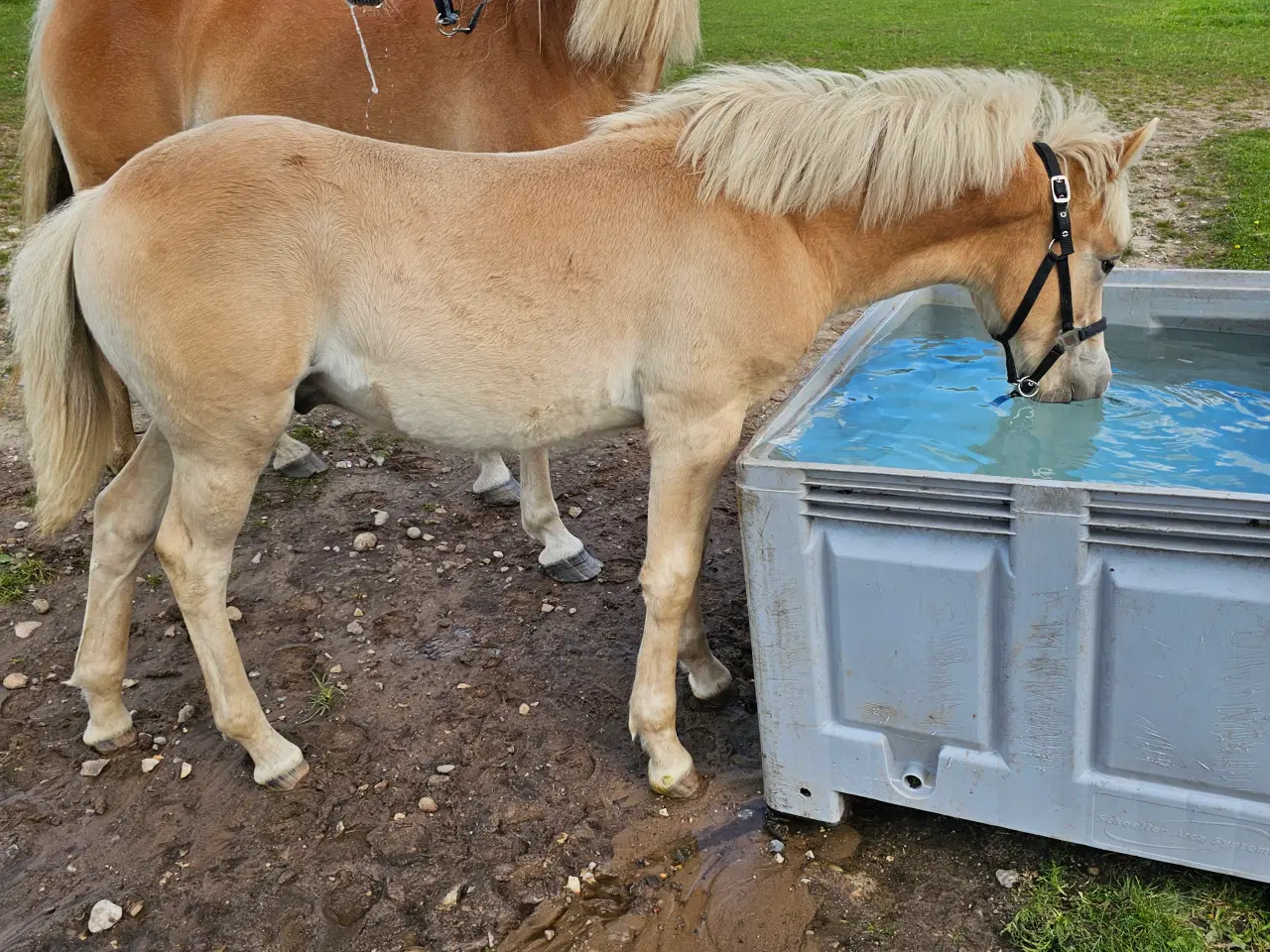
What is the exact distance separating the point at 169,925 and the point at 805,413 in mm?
1970

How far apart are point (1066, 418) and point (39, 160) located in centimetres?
414

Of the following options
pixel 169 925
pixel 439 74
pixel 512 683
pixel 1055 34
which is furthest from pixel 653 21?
pixel 1055 34

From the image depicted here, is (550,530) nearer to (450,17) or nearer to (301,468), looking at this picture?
(301,468)

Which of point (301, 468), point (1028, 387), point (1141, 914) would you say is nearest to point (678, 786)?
point (1141, 914)

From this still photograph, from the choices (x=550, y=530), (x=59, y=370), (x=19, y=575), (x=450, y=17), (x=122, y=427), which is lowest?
(x=550, y=530)

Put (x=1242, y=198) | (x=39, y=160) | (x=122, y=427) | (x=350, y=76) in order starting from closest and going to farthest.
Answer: (x=350, y=76)
(x=122, y=427)
(x=39, y=160)
(x=1242, y=198)

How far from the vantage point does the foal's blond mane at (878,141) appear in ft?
8.04

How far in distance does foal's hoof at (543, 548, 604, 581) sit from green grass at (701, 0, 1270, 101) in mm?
10008

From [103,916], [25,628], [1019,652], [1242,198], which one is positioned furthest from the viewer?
[1242,198]

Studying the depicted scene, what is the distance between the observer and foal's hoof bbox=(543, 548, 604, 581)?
3688 millimetres

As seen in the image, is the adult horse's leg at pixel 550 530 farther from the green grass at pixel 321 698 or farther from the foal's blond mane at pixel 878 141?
the foal's blond mane at pixel 878 141

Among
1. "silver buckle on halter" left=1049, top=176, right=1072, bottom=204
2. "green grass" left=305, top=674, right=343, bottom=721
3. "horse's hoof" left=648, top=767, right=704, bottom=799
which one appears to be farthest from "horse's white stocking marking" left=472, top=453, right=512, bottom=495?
"silver buckle on halter" left=1049, top=176, right=1072, bottom=204

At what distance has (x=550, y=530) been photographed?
3730 mm

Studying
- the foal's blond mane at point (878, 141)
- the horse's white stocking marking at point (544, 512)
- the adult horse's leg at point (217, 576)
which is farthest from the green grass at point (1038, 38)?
the adult horse's leg at point (217, 576)
